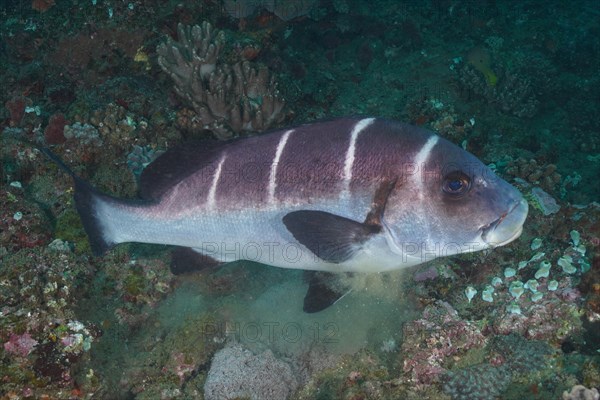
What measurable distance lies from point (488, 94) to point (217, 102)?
5433 millimetres

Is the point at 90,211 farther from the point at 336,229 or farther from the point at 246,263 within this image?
the point at 336,229

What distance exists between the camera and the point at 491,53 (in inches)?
388

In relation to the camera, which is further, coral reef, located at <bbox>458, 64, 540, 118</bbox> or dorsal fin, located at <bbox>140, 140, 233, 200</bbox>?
coral reef, located at <bbox>458, 64, 540, 118</bbox>

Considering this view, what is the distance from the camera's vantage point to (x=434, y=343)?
3742mm

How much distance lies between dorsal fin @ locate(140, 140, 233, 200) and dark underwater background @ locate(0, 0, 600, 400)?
1.25 metres

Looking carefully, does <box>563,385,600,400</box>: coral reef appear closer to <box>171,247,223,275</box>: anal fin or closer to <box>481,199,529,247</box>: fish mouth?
<box>481,199,529,247</box>: fish mouth

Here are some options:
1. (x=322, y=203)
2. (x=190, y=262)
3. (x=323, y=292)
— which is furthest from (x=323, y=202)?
(x=190, y=262)

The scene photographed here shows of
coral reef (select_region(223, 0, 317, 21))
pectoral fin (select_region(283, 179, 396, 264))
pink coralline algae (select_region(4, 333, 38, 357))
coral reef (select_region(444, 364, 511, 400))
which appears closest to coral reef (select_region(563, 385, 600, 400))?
coral reef (select_region(444, 364, 511, 400))

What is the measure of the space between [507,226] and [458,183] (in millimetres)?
443

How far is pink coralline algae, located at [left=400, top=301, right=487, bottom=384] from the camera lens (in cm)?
364

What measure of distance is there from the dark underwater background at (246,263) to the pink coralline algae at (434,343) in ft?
0.04

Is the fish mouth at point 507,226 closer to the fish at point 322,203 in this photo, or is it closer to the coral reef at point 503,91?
the fish at point 322,203

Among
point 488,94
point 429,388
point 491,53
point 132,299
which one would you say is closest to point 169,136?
point 132,299

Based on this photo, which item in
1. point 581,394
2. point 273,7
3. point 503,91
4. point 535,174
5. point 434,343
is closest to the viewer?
point 581,394
